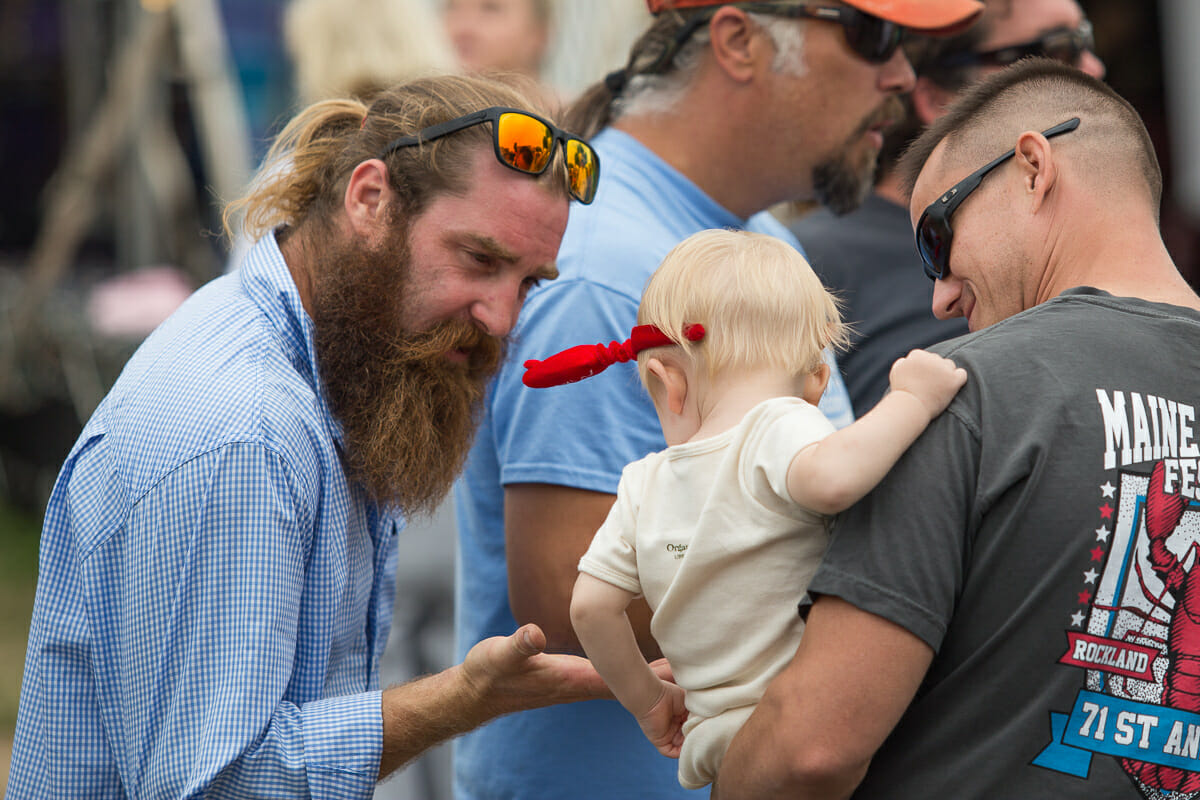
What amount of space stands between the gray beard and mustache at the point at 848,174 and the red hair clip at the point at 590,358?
1284 millimetres

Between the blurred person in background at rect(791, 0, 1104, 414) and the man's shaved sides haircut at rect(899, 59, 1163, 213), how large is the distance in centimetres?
100

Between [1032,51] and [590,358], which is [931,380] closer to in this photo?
[590,358]

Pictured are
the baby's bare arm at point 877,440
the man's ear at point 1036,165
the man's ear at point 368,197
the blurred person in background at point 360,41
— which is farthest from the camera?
the blurred person in background at point 360,41

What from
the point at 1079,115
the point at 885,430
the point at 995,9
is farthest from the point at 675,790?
the point at 995,9

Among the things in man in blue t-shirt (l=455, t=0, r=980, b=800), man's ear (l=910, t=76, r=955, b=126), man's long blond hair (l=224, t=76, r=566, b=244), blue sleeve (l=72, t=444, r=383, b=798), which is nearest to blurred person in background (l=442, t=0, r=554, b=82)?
man's ear (l=910, t=76, r=955, b=126)

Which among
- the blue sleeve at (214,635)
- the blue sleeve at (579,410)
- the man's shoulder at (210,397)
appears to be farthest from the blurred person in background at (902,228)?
the blue sleeve at (214,635)

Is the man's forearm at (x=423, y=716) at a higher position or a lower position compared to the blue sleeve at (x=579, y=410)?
lower

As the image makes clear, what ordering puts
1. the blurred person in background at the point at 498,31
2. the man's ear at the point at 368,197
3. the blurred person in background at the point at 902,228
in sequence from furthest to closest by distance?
the blurred person in background at the point at 498,31 < the blurred person in background at the point at 902,228 < the man's ear at the point at 368,197

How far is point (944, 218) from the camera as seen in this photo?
180 centimetres

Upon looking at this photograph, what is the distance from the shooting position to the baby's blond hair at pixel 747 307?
174cm

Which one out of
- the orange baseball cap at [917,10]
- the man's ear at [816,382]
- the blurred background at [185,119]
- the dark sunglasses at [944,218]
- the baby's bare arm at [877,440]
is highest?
the orange baseball cap at [917,10]

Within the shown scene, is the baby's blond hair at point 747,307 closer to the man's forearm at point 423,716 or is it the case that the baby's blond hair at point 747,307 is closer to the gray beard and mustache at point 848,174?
the man's forearm at point 423,716

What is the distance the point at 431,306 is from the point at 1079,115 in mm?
1193

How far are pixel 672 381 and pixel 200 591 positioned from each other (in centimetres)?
80
